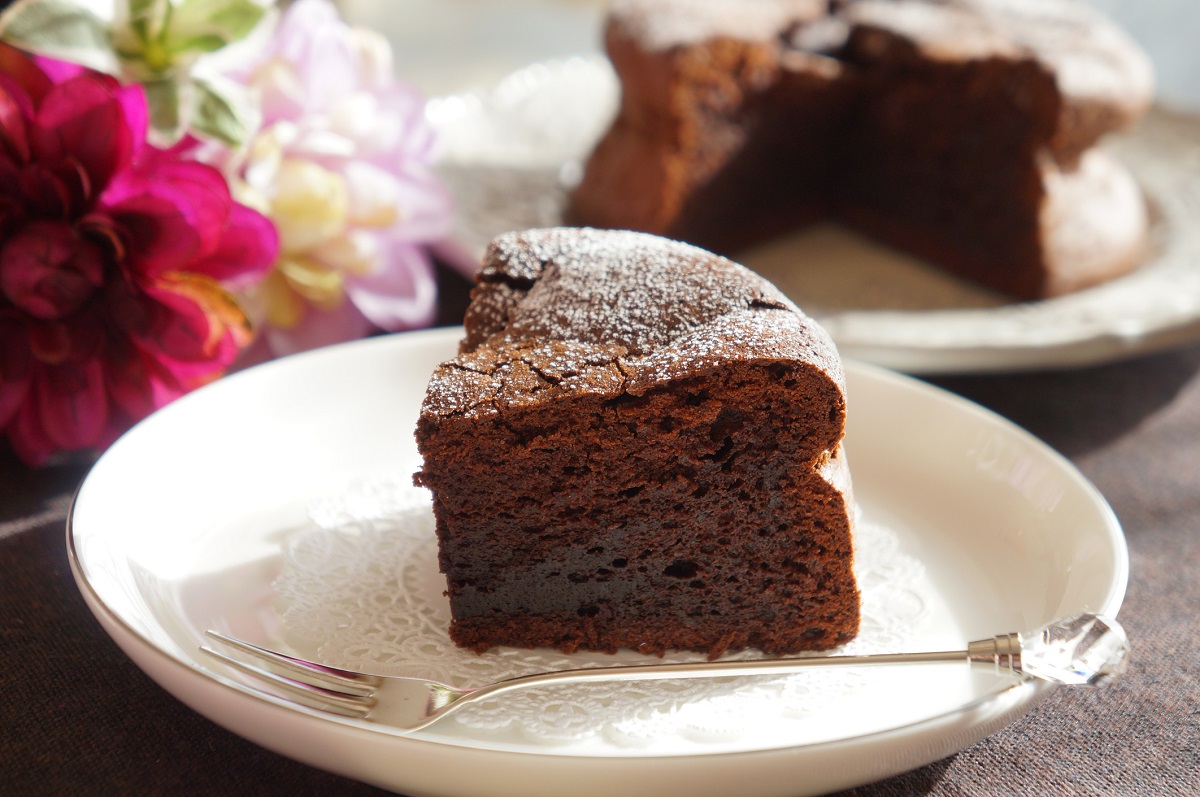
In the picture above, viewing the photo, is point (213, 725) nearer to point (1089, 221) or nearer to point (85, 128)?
point (85, 128)

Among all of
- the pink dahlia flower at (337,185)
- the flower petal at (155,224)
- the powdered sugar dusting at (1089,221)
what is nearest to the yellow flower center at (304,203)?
the pink dahlia flower at (337,185)

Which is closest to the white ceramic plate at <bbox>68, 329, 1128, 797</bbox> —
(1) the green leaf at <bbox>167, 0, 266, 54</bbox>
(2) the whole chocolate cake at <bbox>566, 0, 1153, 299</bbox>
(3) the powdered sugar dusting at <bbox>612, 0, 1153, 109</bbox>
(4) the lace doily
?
(4) the lace doily

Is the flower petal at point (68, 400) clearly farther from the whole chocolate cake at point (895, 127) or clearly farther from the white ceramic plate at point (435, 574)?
the whole chocolate cake at point (895, 127)

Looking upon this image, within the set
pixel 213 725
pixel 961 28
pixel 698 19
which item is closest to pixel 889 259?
pixel 961 28

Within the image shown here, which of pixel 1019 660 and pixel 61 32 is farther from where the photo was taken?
pixel 61 32

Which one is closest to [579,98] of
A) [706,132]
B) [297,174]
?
[706,132]

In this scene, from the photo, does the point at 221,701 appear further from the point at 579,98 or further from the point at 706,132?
the point at 579,98
